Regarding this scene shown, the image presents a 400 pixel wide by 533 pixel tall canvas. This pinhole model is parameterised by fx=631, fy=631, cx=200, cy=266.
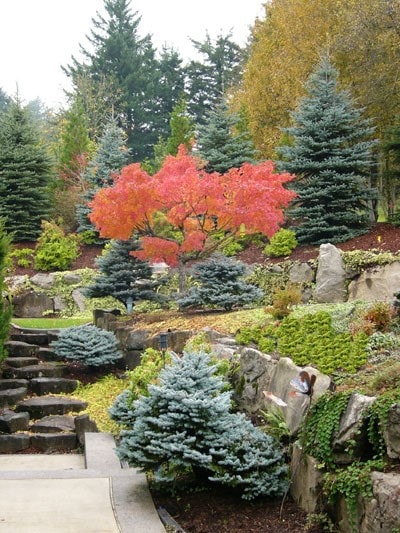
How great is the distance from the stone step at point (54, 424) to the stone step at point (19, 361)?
202 centimetres

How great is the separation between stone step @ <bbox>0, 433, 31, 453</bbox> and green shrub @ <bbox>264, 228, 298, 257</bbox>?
27.5 ft

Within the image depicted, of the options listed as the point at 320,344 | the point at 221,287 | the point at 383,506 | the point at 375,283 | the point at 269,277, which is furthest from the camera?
the point at 269,277

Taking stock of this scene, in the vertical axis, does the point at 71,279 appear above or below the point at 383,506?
above

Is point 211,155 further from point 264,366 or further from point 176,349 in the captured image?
point 264,366

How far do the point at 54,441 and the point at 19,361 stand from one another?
110 inches

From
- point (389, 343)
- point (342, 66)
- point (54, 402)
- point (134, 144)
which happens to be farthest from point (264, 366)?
point (134, 144)

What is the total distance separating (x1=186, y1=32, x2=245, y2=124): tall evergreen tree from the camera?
3984cm

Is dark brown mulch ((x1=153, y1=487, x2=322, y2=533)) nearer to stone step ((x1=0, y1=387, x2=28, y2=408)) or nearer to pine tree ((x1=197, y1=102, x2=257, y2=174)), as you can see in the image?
stone step ((x1=0, y1=387, x2=28, y2=408))

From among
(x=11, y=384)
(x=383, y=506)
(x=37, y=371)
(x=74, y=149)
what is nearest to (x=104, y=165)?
(x=74, y=149)

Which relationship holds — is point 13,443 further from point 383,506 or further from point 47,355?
point 383,506

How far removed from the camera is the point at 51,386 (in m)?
9.82

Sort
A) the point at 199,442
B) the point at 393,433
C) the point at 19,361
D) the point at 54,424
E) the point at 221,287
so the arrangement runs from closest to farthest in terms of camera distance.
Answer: the point at 393,433 < the point at 199,442 < the point at 54,424 < the point at 19,361 < the point at 221,287

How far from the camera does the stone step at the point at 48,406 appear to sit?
8805 millimetres

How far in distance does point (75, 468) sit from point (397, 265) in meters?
7.08
